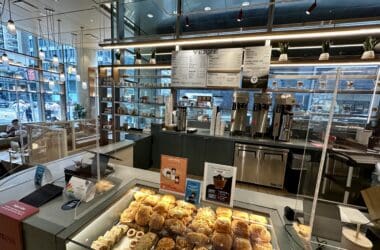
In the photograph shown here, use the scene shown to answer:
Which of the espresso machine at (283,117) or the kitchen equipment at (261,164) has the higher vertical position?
the espresso machine at (283,117)

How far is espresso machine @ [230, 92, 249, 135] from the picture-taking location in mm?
3867

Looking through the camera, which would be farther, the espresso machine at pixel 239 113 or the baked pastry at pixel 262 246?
the espresso machine at pixel 239 113

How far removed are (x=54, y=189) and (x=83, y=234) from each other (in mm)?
503

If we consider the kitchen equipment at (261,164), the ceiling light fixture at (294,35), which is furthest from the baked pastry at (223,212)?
the kitchen equipment at (261,164)

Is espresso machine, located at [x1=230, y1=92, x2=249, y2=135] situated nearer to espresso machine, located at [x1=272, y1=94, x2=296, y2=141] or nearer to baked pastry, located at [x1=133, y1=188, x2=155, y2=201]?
espresso machine, located at [x1=272, y1=94, x2=296, y2=141]

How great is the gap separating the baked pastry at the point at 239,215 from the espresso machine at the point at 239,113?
2.78 m

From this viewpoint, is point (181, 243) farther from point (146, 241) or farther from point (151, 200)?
point (151, 200)

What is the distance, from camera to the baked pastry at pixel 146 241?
3.25 ft

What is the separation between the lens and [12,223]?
3.31ft

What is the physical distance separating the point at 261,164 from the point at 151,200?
2.82 m

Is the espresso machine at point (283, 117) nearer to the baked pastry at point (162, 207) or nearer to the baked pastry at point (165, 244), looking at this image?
the baked pastry at point (162, 207)

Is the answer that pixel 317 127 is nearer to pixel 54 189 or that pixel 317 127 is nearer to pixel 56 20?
pixel 54 189

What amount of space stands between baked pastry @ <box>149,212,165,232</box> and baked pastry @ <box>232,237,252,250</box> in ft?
1.47

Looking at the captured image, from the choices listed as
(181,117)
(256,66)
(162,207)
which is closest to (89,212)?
(162,207)
